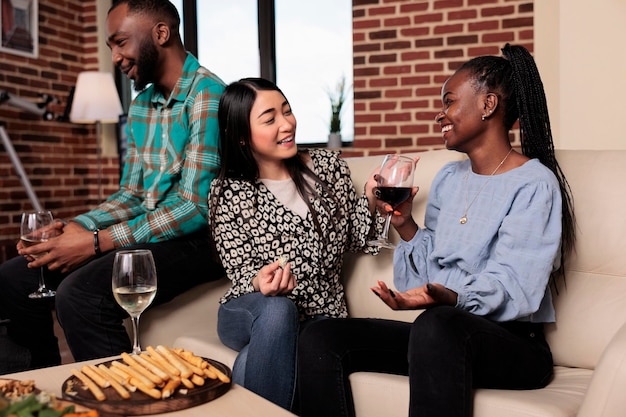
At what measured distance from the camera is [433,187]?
194cm

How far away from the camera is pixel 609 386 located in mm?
1271

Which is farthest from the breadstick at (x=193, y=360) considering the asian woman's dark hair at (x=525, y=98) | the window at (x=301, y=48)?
the window at (x=301, y=48)

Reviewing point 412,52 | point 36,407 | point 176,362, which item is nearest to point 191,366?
point 176,362

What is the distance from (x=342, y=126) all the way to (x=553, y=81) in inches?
57.8

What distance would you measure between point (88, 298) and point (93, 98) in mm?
2693

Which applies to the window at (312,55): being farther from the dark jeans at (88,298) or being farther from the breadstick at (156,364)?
the breadstick at (156,364)

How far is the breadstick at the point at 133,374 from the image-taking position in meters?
1.21

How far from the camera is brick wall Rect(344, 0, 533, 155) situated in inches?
146

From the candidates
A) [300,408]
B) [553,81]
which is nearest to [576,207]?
[300,408]

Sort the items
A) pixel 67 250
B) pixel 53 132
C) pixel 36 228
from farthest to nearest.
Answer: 1. pixel 53 132
2. pixel 67 250
3. pixel 36 228

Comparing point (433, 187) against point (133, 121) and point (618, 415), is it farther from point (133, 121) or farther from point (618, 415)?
point (133, 121)

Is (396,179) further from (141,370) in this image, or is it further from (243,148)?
(141,370)

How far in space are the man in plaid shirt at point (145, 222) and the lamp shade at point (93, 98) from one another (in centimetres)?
211

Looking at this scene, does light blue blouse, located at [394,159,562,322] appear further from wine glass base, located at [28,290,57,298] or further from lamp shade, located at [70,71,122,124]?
lamp shade, located at [70,71,122,124]
